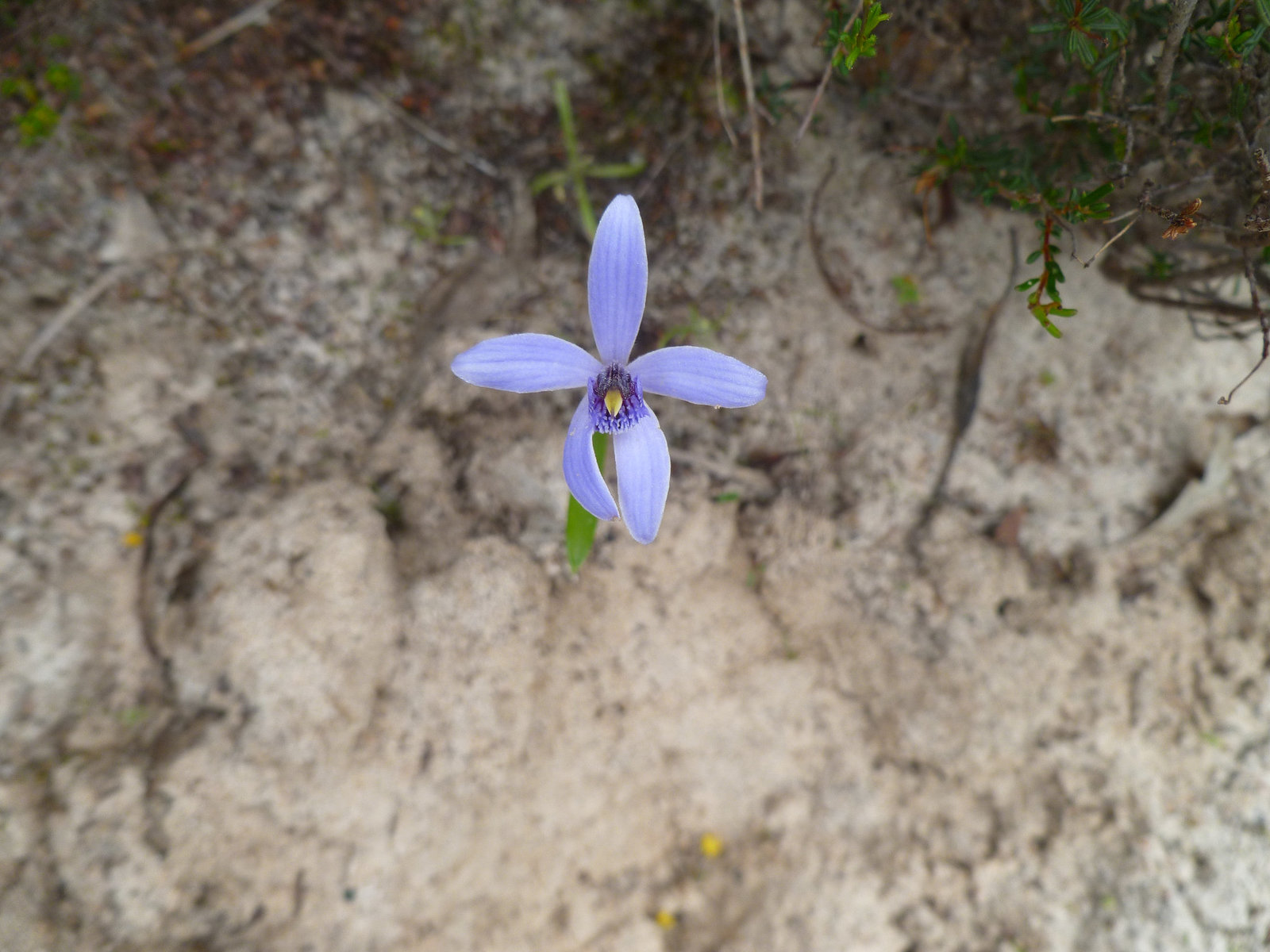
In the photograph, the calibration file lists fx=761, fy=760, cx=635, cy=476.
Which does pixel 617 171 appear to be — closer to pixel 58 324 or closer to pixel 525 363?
pixel 525 363

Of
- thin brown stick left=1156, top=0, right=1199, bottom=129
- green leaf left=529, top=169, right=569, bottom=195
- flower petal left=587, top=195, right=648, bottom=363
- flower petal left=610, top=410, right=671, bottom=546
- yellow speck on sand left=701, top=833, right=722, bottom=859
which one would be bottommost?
Answer: yellow speck on sand left=701, top=833, right=722, bottom=859

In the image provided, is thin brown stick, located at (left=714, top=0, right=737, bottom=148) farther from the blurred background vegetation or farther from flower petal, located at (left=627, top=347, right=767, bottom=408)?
flower petal, located at (left=627, top=347, right=767, bottom=408)

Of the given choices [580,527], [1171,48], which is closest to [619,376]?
[580,527]

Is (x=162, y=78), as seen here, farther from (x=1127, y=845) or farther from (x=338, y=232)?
(x=1127, y=845)

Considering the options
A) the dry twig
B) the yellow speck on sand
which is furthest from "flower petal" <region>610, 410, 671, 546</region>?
the dry twig

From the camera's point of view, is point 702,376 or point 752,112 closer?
point 702,376

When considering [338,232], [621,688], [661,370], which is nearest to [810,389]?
[661,370]
